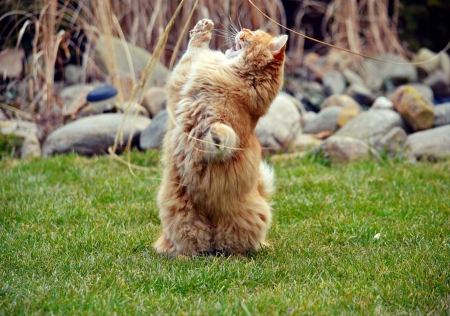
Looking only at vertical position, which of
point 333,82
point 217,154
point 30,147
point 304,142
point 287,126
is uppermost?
point 217,154

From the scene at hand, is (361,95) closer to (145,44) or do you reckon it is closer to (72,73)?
(145,44)

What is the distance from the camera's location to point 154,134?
7559mm

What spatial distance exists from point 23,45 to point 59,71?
2.38 feet

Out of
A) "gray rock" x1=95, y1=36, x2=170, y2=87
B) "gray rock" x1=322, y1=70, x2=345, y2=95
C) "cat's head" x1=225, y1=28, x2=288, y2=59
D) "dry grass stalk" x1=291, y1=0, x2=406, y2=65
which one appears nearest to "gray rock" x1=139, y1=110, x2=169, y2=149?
"gray rock" x1=95, y1=36, x2=170, y2=87

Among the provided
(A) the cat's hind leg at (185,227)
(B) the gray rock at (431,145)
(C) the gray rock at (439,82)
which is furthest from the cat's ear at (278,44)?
(C) the gray rock at (439,82)

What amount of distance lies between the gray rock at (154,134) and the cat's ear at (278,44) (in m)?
3.66

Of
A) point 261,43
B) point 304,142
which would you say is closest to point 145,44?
point 304,142

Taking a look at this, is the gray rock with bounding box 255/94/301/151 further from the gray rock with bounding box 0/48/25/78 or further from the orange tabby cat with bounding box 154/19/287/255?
the gray rock with bounding box 0/48/25/78

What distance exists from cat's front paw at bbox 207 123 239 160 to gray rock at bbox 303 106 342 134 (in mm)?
5303

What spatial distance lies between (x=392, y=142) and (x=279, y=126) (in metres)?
1.48

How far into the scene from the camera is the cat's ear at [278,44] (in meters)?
3.88

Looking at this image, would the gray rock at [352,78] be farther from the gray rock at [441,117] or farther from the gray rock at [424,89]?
the gray rock at [441,117]

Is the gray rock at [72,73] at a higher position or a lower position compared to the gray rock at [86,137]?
higher

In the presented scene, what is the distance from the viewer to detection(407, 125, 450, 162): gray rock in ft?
24.3
